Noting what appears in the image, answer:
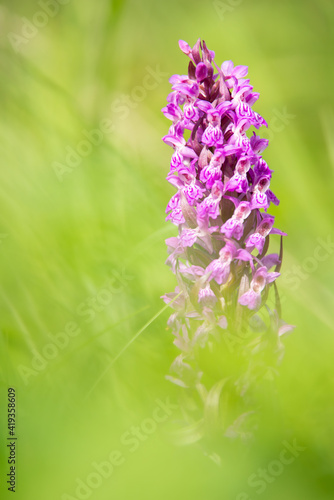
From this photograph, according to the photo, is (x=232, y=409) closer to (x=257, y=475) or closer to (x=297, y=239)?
(x=257, y=475)

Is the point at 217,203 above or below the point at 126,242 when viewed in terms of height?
above

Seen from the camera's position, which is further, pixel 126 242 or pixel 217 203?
pixel 126 242

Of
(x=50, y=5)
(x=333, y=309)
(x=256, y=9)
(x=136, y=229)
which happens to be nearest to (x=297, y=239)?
(x=333, y=309)

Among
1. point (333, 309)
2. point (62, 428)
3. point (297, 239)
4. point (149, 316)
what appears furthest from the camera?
point (297, 239)

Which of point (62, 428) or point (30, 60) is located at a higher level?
point (30, 60)

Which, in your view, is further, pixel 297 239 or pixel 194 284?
pixel 297 239
